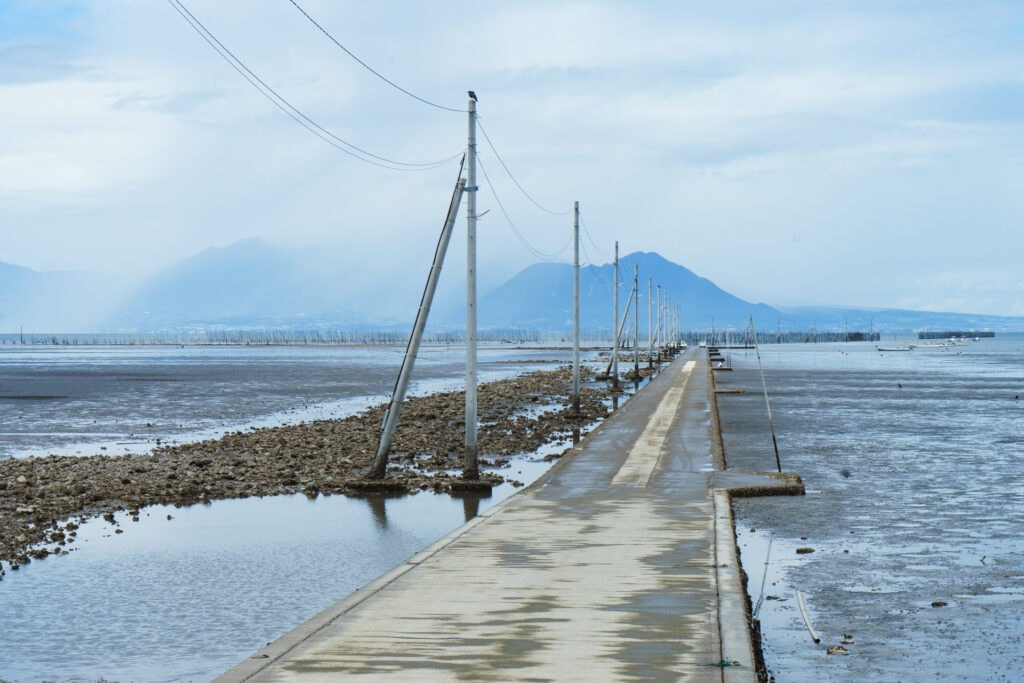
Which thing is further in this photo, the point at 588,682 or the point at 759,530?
the point at 759,530

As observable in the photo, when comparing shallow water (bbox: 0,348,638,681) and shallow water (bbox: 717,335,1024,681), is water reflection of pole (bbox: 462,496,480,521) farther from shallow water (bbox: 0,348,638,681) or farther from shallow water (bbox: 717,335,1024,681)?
shallow water (bbox: 717,335,1024,681)

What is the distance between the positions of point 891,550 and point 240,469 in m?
13.5

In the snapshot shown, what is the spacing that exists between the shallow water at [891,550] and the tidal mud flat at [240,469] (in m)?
6.14

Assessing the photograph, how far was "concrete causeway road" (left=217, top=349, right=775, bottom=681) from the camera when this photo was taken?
23.9 ft

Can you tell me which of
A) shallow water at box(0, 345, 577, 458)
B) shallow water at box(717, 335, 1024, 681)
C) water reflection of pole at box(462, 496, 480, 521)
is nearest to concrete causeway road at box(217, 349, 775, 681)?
shallow water at box(717, 335, 1024, 681)

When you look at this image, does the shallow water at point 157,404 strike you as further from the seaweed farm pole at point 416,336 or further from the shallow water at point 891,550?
the shallow water at point 891,550

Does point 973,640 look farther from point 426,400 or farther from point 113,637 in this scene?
point 426,400

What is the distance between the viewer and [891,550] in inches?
502

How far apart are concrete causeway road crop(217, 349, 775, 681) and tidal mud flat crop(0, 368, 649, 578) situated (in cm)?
560

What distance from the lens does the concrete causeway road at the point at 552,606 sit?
23.9ft

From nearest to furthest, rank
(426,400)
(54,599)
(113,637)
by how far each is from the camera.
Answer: (113,637), (54,599), (426,400)

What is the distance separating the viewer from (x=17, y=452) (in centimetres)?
2605

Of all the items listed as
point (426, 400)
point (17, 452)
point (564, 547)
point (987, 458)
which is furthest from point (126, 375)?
point (564, 547)

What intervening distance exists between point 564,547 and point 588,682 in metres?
4.78
